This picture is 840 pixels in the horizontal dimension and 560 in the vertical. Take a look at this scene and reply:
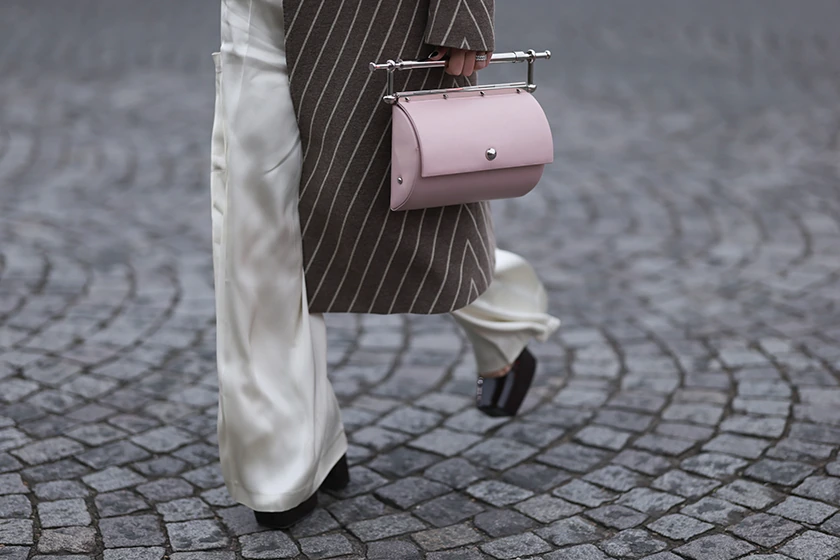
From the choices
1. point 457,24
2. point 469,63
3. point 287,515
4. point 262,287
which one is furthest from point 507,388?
point 457,24

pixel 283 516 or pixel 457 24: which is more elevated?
pixel 457 24

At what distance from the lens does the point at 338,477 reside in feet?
10.3

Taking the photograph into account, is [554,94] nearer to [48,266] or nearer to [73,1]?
[48,266]

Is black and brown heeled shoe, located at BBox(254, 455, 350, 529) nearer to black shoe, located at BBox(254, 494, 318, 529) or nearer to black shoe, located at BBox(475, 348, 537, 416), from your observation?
black shoe, located at BBox(254, 494, 318, 529)

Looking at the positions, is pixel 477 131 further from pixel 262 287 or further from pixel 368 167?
pixel 262 287

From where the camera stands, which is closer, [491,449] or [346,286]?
[346,286]

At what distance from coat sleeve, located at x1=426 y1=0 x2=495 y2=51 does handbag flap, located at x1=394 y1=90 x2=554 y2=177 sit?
0.46ft

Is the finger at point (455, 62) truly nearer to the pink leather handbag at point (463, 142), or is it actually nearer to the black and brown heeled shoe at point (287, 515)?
the pink leather handbag at point (463, 142)

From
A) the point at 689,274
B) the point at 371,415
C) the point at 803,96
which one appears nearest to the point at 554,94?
the point at 803,96

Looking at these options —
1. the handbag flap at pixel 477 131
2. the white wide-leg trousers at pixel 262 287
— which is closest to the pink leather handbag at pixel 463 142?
the handbag flap at pixel 477 131

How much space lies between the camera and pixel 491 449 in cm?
342

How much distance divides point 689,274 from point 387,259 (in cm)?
247

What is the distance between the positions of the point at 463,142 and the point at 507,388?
3.88ft

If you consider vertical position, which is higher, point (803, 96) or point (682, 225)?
point (803, 96)
